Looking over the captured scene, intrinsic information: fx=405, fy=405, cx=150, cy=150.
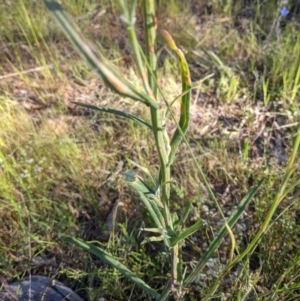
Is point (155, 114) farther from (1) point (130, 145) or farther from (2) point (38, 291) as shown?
(1) point (130, 145)

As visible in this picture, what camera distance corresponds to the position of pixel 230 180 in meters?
1.39

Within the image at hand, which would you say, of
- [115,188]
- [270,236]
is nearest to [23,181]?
[115,188]

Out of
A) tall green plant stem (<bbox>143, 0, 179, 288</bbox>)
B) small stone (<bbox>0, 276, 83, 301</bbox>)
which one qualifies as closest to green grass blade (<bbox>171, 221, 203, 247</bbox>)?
tall green plant stem (<bbox>143, 0, 179, 288</bbox>)

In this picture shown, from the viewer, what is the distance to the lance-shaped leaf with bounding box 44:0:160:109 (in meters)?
0.43

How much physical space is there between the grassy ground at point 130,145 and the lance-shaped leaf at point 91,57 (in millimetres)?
545

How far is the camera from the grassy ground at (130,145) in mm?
1155

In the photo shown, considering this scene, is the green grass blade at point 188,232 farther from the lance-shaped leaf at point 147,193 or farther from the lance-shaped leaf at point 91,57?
the lance-shaped leaf at point 91,57

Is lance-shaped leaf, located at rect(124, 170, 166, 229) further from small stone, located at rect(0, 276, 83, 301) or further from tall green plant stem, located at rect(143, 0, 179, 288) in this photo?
small stone, located at rect(0, 276, 83, 301)

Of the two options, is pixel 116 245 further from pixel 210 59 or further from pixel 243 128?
pixel 210 59

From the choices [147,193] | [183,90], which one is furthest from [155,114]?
[147,193]

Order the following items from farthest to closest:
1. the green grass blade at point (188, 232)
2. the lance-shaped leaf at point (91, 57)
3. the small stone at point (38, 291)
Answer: the small stone at point (38, 291) < the green grass blade at point (188, 232) < the lance-shaped leaf at point (91, 57)

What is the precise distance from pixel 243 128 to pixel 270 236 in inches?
21.7

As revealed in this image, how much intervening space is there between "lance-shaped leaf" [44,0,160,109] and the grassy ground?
1.79ft

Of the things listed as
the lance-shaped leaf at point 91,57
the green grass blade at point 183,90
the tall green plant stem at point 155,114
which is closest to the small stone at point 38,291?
the tall green plant stem at point 155,114
